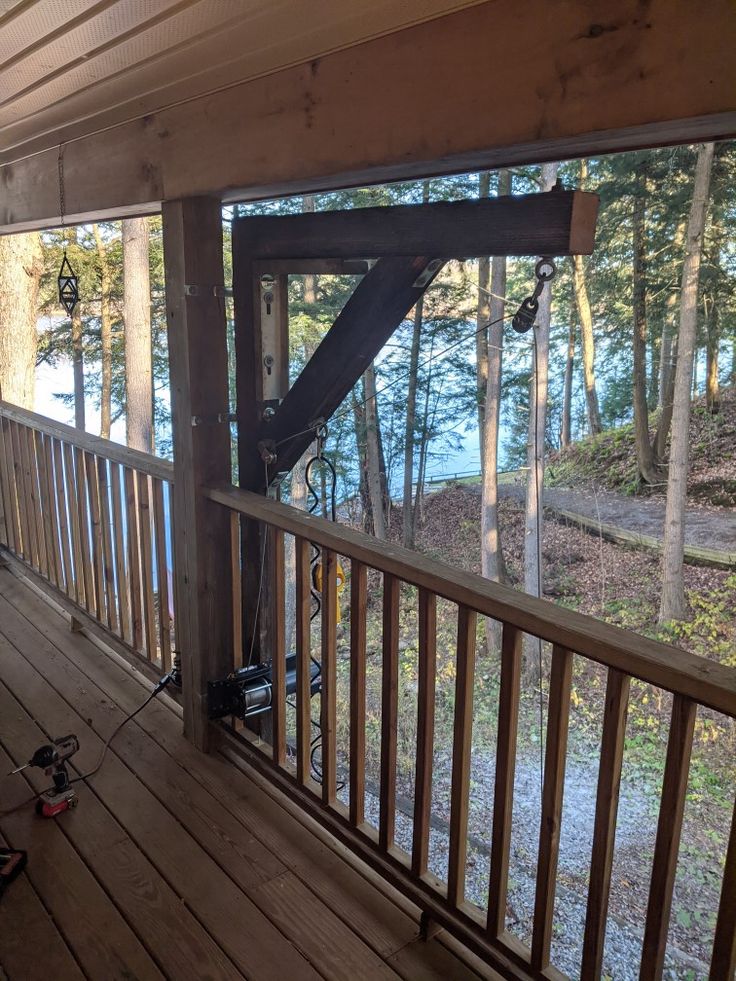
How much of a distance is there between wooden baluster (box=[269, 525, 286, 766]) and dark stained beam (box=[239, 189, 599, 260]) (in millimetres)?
832

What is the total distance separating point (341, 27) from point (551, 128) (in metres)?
0.56

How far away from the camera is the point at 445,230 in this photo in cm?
163

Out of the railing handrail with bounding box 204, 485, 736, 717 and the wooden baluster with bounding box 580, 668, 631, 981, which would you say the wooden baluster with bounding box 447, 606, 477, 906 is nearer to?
the railing handrail with bounding box 204, 485, 736, 717

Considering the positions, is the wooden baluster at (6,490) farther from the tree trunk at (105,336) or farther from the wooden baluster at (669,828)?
the tree trunk at (105,336)

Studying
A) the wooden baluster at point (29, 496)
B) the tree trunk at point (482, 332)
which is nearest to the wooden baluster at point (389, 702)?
the wooden baluster at point (29, 496)

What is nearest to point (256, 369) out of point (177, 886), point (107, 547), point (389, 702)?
point (389, 702)

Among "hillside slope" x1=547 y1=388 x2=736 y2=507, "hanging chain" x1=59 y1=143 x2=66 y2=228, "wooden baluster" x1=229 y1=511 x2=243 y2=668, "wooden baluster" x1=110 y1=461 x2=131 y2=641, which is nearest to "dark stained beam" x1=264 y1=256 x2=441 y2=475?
"wooden baluster" x1=229 y1=511 x2=243 y2=668

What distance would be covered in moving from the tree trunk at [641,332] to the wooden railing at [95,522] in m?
9.10

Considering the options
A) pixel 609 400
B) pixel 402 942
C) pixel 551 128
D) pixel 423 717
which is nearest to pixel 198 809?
pixel 402 942

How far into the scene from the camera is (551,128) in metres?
1.21

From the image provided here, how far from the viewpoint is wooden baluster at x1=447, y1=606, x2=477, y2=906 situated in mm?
1583

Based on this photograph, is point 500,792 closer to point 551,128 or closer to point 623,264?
point 551,128

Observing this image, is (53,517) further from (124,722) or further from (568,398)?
(568,398)

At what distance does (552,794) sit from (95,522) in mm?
2384
